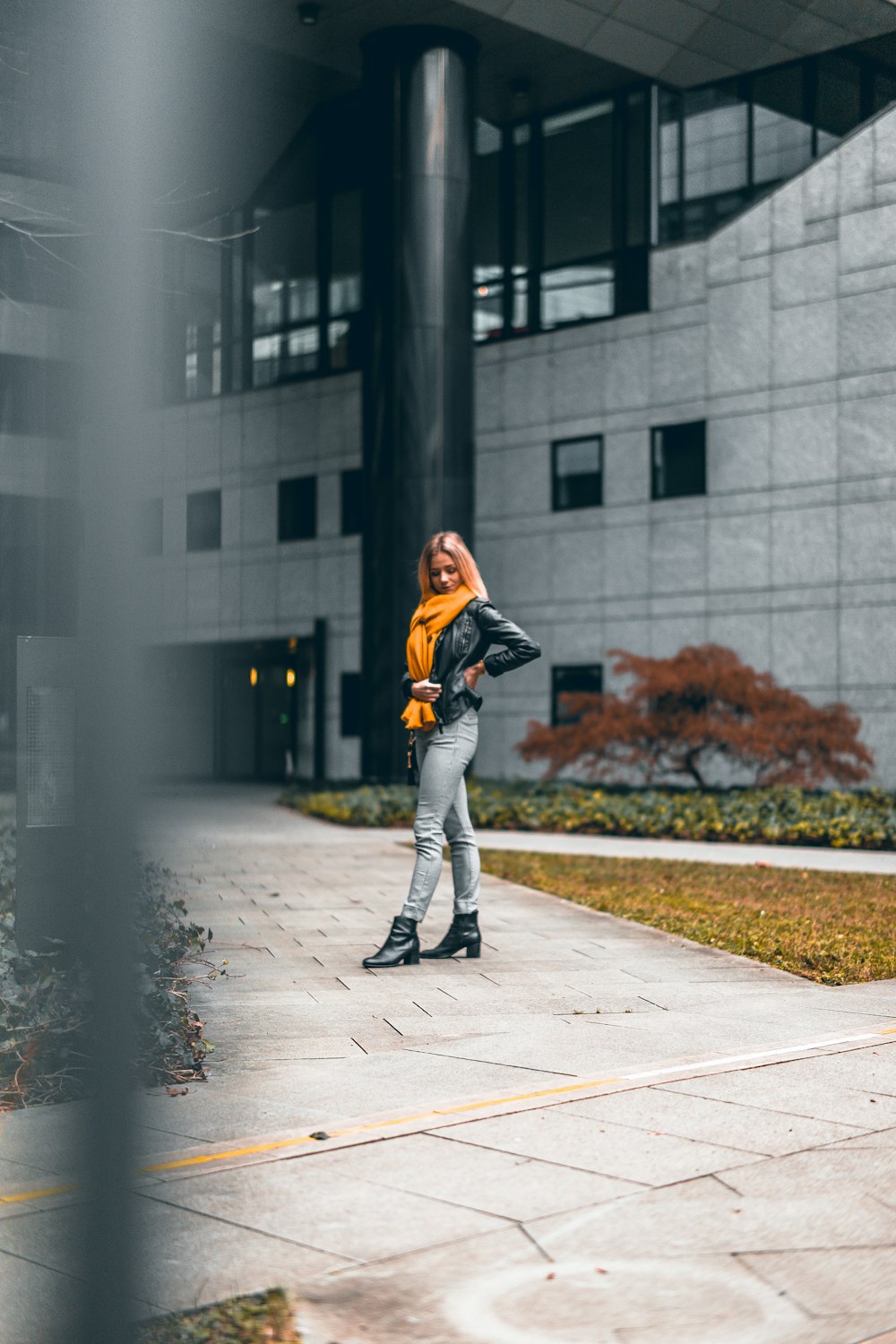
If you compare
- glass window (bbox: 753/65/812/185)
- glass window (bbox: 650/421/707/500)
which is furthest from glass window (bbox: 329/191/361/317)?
glass window (bbox: 753/65/812/185)

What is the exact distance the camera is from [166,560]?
171cm

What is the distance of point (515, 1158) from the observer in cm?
421

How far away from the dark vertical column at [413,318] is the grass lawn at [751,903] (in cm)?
861

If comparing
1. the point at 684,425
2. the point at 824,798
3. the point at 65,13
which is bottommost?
the point at 824,798

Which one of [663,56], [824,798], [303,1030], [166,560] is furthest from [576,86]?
[166,560]

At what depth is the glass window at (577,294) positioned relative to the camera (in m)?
24.9

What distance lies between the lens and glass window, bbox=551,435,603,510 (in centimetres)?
2509

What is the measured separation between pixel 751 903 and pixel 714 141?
16825 millimetres

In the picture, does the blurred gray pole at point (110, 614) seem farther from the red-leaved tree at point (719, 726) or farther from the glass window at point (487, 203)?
the glass window at point (487, 203)

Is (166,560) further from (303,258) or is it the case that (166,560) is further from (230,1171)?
(303,258)

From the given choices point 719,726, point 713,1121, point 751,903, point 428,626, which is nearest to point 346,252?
point 719,726

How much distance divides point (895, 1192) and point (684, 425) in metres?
20.9

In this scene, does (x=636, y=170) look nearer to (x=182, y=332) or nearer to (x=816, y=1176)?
(x=816, y=1176)

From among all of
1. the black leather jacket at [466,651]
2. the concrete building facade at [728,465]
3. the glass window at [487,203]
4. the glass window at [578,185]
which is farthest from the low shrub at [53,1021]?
the glass window at [487,203]
